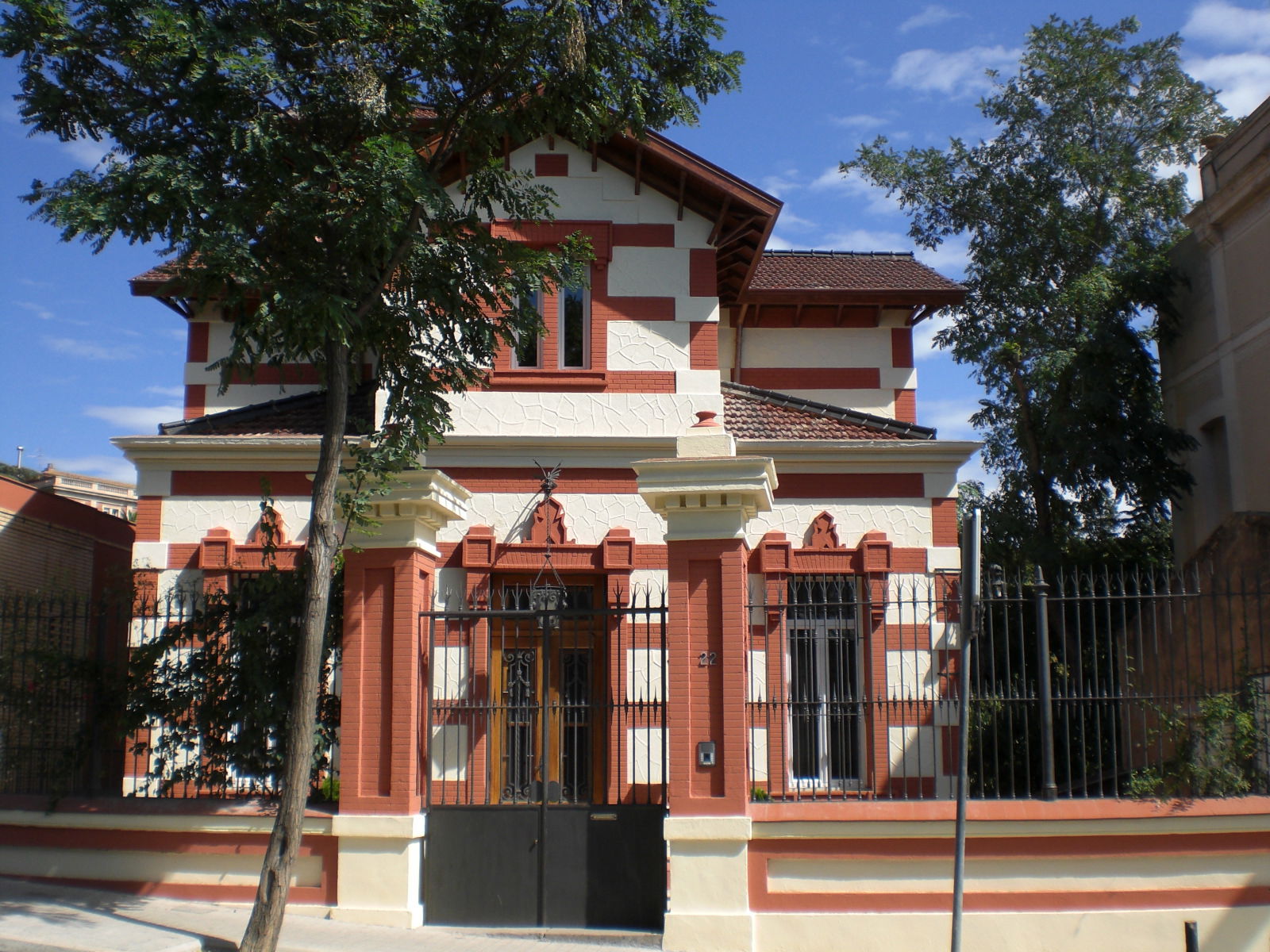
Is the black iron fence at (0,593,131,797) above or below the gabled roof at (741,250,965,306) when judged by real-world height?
below

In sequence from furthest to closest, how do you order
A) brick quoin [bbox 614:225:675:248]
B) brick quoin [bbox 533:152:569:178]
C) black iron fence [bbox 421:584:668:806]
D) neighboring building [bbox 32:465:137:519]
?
neighboring building [bbox 32:465:137:519] < brick quoin [bbox 533:152:569:178] < brick quoin [bbox 614:225:675:248] < black iron fence [bbox 421:584:668:806]

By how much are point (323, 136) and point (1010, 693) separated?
6.96m

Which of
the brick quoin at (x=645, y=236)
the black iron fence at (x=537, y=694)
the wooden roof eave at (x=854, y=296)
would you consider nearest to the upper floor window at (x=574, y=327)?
the brick quoin at (x=645, y=236)

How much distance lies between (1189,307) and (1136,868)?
11263 millimetres

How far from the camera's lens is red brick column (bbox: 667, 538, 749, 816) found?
29.2 feet

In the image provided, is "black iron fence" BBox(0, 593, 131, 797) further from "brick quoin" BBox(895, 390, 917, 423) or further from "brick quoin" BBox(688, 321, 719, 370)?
"brick quoin" BBox(895, 390, 917, 423)

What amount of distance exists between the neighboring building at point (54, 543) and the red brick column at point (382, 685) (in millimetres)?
6815

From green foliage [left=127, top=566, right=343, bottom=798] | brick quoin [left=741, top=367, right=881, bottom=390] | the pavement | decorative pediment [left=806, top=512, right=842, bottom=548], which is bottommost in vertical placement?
the pavement

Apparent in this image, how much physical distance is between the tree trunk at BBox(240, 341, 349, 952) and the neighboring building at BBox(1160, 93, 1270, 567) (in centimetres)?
1154

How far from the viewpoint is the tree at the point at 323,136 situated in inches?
325

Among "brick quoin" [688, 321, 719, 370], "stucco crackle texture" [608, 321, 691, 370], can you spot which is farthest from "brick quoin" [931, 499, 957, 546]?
"stucco crackle texture" [608, 321, 691, 370]

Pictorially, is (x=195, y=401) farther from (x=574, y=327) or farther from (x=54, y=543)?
(x=574, y=327)

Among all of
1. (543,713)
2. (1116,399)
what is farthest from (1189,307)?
(543,713)

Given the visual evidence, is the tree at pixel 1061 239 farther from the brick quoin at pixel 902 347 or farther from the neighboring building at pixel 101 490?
the neighboring building at pixel 101 490
